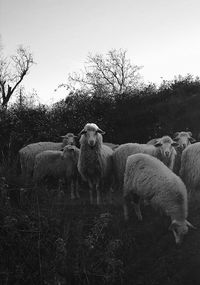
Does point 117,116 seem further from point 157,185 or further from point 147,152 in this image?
point 157,185

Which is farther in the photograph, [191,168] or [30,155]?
[30,155]

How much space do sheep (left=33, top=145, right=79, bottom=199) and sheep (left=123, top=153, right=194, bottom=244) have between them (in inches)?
128

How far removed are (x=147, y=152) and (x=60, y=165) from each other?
2771mm

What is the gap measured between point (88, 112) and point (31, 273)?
11.5 m

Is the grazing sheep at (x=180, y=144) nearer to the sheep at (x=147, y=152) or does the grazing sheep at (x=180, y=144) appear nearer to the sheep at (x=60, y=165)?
the sheep at (x=147, y=152)

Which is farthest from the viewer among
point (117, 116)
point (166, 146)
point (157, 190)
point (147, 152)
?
point (117, 116)

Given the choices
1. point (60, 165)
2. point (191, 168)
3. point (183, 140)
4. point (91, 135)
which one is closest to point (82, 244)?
point (191, 168)

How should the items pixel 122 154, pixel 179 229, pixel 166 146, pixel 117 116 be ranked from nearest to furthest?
1. pixel 179 229
2. pixel 166 146
3. pixel 122 154
4. pixel 117 116

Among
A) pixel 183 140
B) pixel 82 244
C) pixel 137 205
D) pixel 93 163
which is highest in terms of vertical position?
pixel 183 140

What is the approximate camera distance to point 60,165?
13750 millimetres

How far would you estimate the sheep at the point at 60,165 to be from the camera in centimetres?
1354

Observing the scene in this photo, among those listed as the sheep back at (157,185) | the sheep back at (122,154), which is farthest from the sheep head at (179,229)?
the sheep back at (122,154)

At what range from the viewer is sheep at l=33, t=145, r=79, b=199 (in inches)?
533

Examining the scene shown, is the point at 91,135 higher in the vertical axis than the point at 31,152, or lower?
higher
